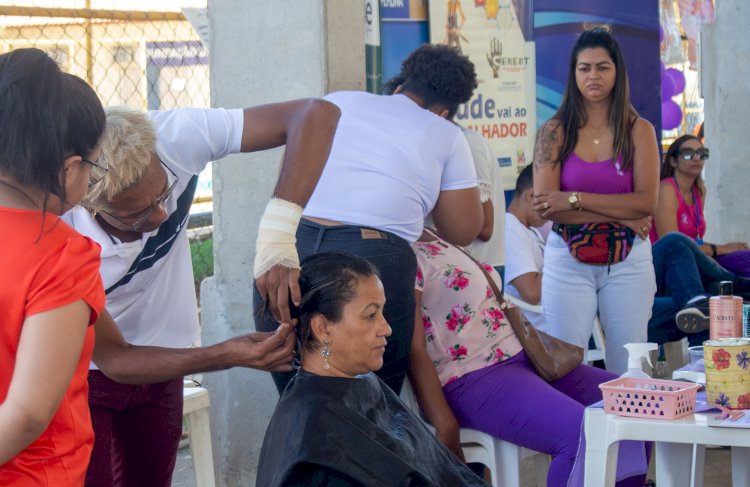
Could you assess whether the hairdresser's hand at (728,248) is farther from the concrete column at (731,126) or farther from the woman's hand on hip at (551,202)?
the woman's hand on hip at (551,202)

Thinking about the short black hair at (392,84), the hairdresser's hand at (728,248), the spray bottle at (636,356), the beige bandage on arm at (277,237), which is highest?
the short black hair at (392,84)

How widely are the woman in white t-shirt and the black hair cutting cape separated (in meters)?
0.45

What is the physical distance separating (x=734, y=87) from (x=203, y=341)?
4.84 metres

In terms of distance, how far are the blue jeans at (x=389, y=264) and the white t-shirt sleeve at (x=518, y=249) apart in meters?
1.52

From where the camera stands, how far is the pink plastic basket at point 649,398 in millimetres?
2391

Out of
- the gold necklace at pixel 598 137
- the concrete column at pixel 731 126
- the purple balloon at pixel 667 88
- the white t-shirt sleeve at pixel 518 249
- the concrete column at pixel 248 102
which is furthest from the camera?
the purple balloon at pixel 667 88

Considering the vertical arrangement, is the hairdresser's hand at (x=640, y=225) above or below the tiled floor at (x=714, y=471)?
above

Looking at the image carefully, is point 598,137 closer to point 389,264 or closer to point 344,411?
point 389,264

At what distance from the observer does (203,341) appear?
3.96 meters

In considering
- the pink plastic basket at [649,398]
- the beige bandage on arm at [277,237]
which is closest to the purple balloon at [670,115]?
the pink plastic basket at [649,398]

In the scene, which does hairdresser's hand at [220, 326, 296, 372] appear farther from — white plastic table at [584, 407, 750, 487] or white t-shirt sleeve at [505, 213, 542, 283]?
white t-shirt sleeve at [505, 213, 542, 283]

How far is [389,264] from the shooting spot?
3.01 metres

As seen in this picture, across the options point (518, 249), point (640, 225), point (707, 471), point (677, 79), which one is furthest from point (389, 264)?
point (677, 79)

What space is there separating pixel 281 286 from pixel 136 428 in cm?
60
